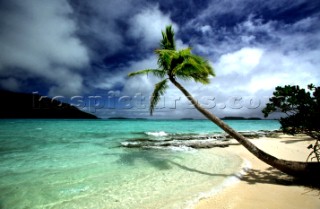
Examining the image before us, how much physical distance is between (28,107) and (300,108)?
434 ft

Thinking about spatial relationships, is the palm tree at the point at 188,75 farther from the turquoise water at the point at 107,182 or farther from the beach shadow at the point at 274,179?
the turquoise water at the point at 107,182

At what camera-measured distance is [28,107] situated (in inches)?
4368

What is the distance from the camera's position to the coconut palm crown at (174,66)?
8078 mm

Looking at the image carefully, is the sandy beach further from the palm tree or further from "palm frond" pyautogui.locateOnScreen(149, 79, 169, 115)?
"palm frond" pyautogui.locateOnScreen(149, 79, 169, 115)

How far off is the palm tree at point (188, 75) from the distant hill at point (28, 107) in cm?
10033

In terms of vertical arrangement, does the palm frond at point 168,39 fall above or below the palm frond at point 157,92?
above

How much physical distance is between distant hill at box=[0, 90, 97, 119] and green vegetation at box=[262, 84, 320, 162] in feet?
347

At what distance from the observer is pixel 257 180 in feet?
20.2

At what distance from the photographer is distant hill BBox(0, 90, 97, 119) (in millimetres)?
103625

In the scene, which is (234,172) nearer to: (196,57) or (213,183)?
(213,183)

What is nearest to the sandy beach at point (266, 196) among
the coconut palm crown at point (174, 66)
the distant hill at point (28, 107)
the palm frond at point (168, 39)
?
the coconut palm crown at point (174, 66)

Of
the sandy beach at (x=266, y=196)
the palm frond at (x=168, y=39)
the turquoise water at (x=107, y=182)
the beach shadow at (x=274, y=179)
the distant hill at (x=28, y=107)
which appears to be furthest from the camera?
the distant hill at (x=28, y=107)

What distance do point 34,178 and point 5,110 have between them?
12116 centimetres

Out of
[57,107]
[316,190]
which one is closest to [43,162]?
[316,190]
